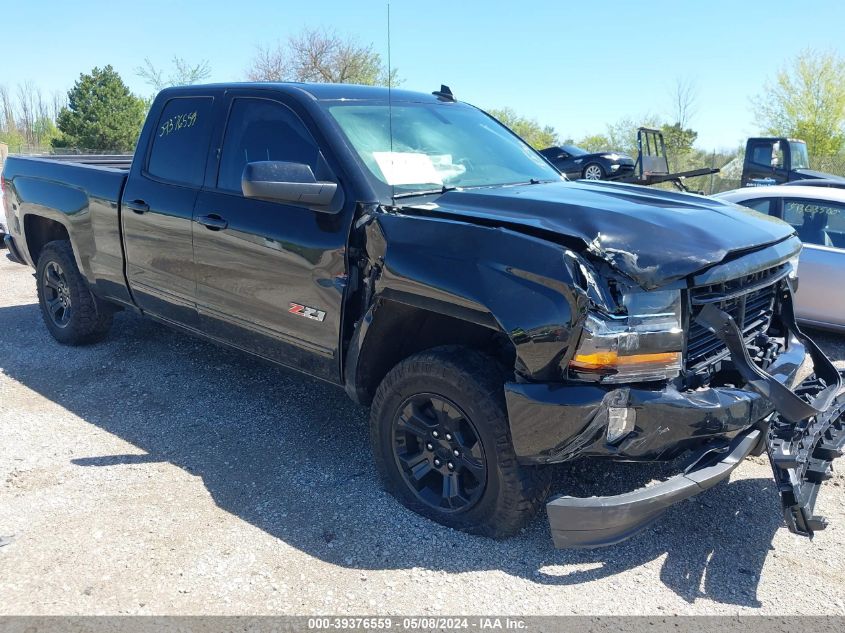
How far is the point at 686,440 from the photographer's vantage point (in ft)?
8.99

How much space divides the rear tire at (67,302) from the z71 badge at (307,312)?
2.54m

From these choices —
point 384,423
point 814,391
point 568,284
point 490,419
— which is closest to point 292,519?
point 384,423

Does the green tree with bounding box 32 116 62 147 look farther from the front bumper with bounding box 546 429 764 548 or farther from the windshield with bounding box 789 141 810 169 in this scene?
the front bumper with bounding box 546 429 764 548

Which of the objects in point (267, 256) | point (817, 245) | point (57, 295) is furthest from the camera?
point (817, 245)

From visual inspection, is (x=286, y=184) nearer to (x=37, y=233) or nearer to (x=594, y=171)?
(x=37, y=233)

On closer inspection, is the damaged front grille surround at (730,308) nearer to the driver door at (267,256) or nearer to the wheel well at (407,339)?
the wheel well at (407,339)

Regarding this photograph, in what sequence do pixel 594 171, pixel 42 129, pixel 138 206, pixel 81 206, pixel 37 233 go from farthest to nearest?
pixel 42 129 < pixel 594 171 < pixel 37 233 < pixel 81 206 < pixel 138 206

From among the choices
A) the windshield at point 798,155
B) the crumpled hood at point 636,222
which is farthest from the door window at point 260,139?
the windshield at point 798,155

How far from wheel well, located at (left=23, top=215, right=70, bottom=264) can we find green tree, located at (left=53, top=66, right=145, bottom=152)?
2819 cm

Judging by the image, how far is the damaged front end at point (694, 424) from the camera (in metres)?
2.61

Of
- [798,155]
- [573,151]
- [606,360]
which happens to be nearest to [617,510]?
[606,360]

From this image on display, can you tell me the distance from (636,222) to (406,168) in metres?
1.24

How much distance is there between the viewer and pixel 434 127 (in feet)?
13.3

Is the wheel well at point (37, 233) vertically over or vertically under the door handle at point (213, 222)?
under
